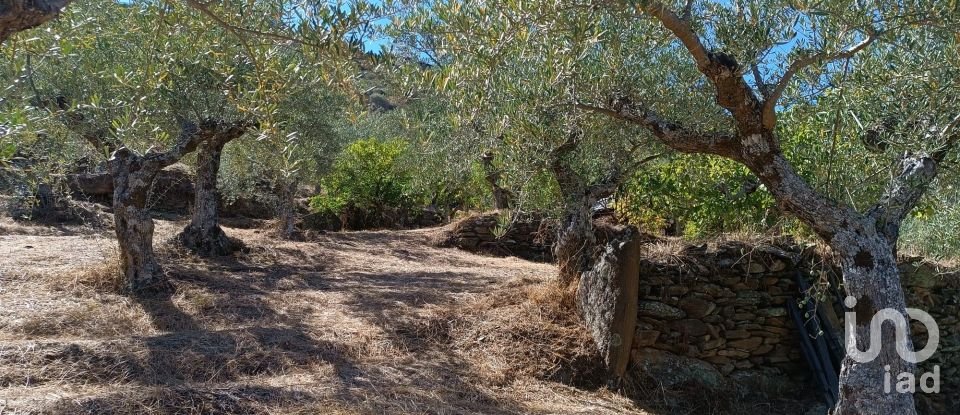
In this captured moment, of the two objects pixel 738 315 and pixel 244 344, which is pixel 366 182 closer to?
pixel 244 344

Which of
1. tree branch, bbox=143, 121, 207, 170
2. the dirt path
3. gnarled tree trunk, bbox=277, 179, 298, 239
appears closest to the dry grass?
the dirt path

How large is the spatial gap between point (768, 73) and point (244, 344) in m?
5.05

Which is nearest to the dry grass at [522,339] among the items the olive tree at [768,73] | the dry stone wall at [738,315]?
the dry stone wall at [738,315]

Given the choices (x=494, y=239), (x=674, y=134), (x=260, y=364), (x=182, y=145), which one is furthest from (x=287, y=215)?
(x=674, y=134)

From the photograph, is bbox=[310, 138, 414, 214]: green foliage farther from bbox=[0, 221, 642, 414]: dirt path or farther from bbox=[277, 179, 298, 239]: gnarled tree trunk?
bbox=[0, 221, 642, 414]: dirt path

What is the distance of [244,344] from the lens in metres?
6.45

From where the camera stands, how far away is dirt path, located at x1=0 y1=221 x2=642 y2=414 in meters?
5.31

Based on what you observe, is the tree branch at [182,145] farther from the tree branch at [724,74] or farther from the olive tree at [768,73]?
the tree branch at [724,74]

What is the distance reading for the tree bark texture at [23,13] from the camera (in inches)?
122

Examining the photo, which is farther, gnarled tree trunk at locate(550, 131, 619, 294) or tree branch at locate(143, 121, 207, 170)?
tree branch at locate(143, 121, 207, 170)

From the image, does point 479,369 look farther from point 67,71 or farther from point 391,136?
point 391,136

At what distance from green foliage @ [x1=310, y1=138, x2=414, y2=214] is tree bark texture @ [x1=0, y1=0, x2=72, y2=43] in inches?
513

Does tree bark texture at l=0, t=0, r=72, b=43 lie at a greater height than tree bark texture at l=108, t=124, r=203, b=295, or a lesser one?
greater

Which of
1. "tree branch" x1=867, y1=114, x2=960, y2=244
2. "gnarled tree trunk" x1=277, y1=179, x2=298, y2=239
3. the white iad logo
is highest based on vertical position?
"tree branch" x1=867, y1=114, x2=960, y2=244
